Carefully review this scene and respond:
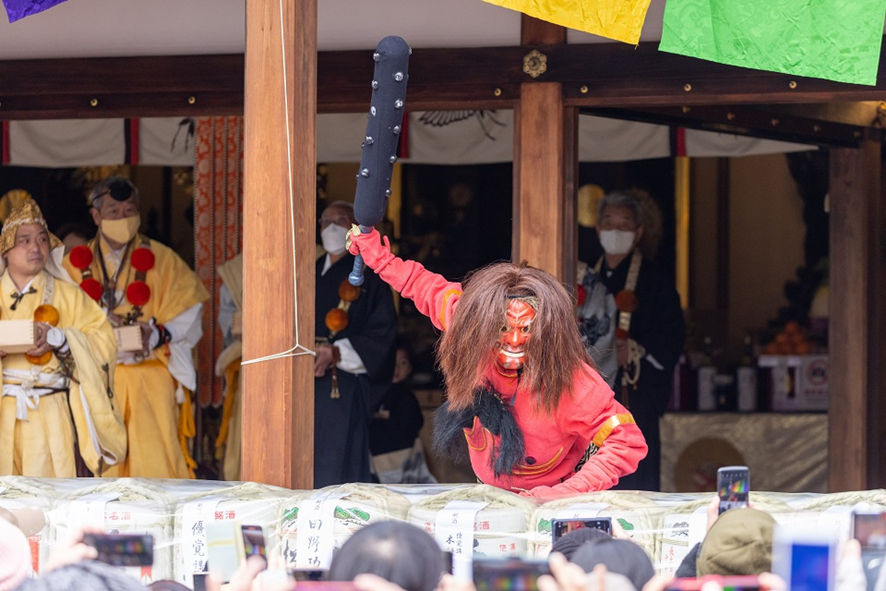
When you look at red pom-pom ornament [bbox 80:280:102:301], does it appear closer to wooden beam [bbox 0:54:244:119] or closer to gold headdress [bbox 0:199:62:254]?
gold headdress [bbox 0:199:62:254]

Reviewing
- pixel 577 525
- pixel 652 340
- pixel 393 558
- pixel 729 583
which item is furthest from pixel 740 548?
pixel 652 340

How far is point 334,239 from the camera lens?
6777 mm

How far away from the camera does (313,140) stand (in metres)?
4.07

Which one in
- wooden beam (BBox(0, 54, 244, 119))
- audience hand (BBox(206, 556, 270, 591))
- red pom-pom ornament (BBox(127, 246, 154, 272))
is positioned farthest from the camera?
red pom-pom ornament (BBox(127, 246, 154, 272))

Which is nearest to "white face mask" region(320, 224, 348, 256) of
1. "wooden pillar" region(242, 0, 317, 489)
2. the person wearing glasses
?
the person wearing glasses

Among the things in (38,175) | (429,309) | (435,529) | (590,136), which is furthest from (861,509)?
(38,175)

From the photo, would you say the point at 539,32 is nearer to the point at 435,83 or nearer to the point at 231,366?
the point at 435,83

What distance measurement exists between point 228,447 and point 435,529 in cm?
426

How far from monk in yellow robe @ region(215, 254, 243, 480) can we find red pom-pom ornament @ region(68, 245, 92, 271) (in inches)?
35.8

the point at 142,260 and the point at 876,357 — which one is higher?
the point at 142,260

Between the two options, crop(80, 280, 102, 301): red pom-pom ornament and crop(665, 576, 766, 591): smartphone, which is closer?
crop(665, 576, 766, 591): smartphone

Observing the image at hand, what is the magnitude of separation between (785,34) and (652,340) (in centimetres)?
283

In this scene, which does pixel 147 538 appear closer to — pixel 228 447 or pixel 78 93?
pixel 78 93

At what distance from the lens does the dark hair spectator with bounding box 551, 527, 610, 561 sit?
8.06 feet
